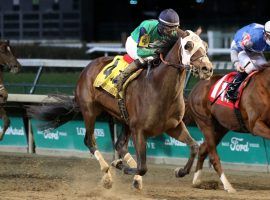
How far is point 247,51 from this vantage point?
984 cm

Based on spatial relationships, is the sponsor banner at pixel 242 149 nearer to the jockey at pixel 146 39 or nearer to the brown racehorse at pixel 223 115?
the brown racehorse at pixel 223 115

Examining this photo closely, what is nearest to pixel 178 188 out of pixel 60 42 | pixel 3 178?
pixel 3 178

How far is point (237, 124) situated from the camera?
9797 millimetres

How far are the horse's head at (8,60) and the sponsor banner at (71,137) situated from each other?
89 centimetres

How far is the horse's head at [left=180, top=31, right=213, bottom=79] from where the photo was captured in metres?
7.88

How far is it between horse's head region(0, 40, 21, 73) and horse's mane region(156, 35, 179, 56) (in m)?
3.86

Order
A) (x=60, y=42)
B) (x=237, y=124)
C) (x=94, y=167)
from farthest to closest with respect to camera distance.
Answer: (x=60, y=42) → (x=94, y=167) → (x=237, y=124)

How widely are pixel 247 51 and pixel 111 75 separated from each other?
159cm

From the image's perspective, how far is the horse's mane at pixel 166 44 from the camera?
8500mm

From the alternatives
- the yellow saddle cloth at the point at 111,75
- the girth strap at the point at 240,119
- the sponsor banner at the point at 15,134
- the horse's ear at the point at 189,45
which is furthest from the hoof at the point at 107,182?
the sponsor banner at the point at 15,134

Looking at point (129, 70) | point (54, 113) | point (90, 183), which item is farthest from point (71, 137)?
point (129, 70)

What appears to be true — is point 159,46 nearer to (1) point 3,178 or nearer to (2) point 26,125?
(1) point 3,178

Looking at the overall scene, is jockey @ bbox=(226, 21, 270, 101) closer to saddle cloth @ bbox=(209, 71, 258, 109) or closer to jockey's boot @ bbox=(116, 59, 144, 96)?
saddle cloth @ bbox=(209, 71, 258, 109)

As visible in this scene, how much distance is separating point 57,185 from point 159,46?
6.75 ft
